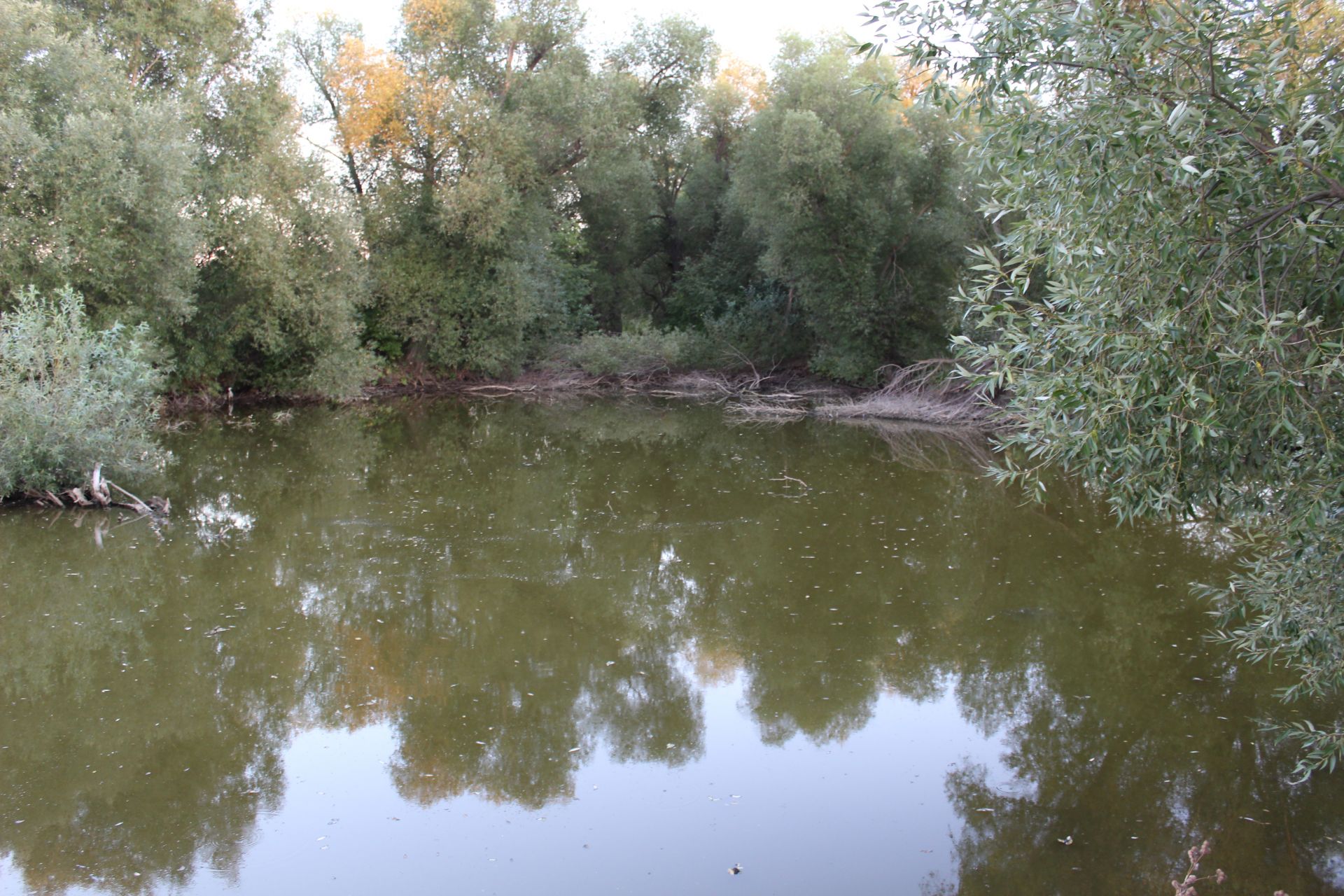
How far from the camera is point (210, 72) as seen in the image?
20.7 m

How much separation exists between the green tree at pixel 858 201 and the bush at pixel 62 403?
44.3ft

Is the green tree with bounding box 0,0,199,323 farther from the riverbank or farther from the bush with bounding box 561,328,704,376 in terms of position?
the bush with bounding box 561,328,704,376

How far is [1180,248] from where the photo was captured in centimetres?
383

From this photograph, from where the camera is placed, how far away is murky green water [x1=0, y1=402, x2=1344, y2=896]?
4.91m

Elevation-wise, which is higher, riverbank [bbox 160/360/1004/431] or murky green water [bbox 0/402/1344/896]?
riverbank [bbox 160/360/1004/431]

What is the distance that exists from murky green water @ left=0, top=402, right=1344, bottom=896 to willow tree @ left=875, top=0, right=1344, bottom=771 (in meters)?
1.72

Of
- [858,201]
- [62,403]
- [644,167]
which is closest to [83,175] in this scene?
[62,403]

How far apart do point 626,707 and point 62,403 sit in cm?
820

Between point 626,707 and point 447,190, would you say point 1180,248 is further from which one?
point 447,190

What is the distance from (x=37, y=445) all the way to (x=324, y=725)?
688cm

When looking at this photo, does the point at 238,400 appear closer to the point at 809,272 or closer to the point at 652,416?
the point at 652,416

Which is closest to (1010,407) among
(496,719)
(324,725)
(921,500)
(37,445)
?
(496,719)

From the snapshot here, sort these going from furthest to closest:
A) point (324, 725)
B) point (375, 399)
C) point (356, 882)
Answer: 1. point (375, 399)
2. point (324, 725)
3. point (356, 882)

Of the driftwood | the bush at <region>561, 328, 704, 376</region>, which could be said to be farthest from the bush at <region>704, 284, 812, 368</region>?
the driftwood
